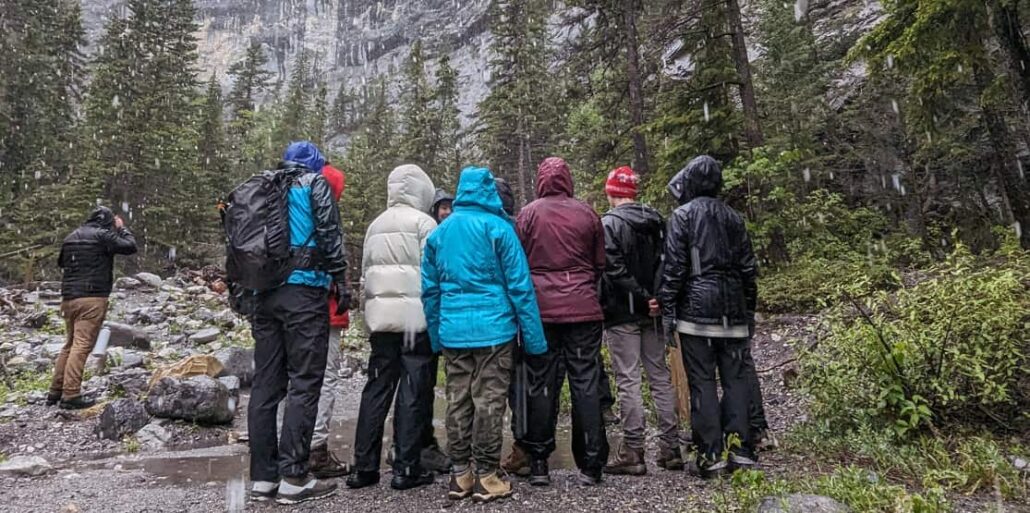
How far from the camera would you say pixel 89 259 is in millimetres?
7348

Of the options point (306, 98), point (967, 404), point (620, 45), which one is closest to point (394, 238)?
point (967, 404)

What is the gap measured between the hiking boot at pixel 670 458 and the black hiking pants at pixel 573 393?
69cm

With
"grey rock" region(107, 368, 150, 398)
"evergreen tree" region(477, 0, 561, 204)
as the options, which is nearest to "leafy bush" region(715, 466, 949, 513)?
"grey rock" region(107, 368, 150, 398)

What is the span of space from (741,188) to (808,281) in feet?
9.02

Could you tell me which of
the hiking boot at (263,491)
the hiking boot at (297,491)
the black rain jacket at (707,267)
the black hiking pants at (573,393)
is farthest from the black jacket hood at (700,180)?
the hiking boot at (263,491)

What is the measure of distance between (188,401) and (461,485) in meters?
4.33

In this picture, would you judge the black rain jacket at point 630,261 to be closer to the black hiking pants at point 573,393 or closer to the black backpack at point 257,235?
the black hiking pants at point 573,393

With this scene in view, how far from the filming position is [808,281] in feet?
32.3

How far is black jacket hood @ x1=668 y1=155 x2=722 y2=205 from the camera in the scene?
14.6 ft

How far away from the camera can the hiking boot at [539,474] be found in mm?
4047

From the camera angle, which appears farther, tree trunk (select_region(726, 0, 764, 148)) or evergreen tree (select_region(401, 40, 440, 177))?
evergreen tree (select_region(401, 40, 440, 177))

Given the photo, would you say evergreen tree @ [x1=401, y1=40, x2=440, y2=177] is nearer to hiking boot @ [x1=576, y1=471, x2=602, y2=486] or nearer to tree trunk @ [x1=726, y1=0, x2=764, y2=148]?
tree trunk @ [x1=726, y1=0, x2=764, y2=148]

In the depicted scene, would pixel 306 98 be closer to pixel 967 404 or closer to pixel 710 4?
A: pixel 710 4

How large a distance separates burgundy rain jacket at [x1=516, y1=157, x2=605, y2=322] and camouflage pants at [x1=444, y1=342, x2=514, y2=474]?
513mm
